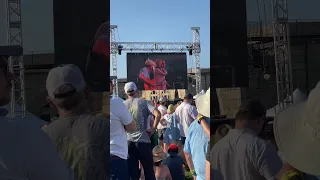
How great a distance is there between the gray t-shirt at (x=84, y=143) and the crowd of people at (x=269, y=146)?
1.36ft

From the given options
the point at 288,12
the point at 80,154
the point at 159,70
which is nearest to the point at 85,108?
the point at 80,154

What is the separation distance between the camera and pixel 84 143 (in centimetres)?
139

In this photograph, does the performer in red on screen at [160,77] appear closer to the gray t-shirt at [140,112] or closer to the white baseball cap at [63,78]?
the gray t-shirt at [140,112]

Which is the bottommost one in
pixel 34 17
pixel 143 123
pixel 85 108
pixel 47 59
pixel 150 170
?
pixel 150 170

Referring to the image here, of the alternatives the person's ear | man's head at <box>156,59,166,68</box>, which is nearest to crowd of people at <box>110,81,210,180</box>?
the person's ear

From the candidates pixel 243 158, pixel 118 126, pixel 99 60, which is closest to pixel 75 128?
pixel 99 60

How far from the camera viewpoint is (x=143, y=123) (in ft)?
14.7

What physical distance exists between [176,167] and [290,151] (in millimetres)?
2872

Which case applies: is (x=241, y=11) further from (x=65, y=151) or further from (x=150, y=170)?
(x=150, y=170)

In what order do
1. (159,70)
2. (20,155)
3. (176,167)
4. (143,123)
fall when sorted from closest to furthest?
1. (20,155)
2. (176,167)
3. (143,123)
4. (159,70)

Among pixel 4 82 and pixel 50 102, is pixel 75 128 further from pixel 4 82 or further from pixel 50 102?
pixel 4 82

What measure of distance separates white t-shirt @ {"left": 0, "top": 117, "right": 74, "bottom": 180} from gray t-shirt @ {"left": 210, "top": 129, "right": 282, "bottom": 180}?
0.63 metres

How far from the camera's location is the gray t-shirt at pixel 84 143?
4.45 ft

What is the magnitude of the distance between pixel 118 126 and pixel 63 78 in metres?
2.04
